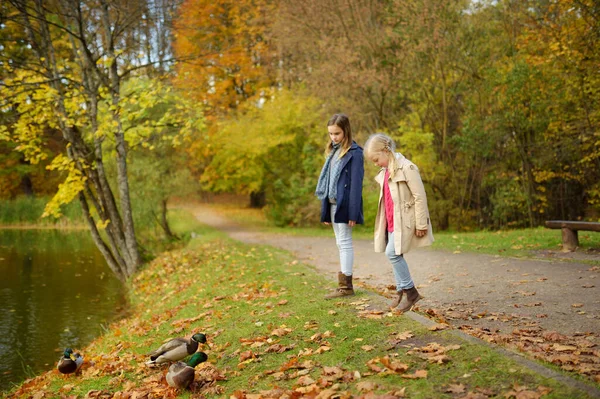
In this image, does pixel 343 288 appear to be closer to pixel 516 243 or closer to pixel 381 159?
pixel 381 159

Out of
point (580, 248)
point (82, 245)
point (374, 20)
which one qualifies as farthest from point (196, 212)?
point (580, 248)

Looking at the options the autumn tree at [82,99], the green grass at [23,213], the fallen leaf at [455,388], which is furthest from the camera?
the green grass at [23,213]

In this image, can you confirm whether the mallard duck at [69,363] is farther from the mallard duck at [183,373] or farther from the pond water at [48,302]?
the mallard duck at [183,373]

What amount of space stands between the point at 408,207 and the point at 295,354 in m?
1.86

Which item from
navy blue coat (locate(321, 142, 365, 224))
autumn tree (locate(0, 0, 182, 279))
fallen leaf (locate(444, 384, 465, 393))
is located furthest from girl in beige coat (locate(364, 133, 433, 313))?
autumn tree (locate(0, 0, 182, 279))

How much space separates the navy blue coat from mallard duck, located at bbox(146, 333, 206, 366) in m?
2.21

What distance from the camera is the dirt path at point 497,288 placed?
5535 millimetres

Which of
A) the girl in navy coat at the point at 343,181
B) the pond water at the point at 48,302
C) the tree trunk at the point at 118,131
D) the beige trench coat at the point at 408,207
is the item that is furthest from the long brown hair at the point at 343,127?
the tree trunk at the point at 118,131

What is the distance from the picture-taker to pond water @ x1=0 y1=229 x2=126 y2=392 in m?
9.28

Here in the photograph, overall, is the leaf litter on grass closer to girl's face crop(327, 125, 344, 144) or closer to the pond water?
the pond water

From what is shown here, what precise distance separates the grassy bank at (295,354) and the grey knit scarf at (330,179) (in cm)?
135

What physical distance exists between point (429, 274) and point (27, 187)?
36.5 meters

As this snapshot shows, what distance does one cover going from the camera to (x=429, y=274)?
903 cm

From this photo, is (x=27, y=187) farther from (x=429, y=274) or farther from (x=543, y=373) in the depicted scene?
(x=543, y=373)
